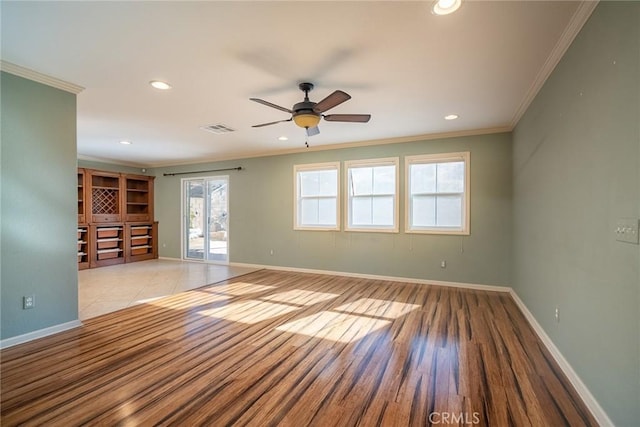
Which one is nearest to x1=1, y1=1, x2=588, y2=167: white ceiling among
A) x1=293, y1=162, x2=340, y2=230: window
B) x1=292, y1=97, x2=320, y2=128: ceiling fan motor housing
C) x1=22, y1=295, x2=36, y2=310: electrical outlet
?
x1=292, y1=97, x2=320, y2=128: ceiling fan motor housing

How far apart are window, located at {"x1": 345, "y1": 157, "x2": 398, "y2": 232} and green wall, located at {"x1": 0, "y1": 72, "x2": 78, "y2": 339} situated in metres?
4.22

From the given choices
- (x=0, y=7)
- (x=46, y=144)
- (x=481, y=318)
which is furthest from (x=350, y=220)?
(x=0, y=7)

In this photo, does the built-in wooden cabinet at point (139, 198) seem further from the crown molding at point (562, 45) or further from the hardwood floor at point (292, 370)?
the crown molding at point (562, 45)

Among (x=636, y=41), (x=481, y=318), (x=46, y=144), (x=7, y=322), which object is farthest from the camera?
(x=481, y=318)

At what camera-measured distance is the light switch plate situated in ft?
4.63

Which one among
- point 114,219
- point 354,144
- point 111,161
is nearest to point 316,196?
point 354,144

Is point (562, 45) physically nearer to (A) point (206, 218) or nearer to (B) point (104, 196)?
(A) point (206, 218)

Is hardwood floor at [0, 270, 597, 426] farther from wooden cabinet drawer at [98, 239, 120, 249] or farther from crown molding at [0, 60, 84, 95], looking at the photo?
wooden cabinet drawer at [98, 239, 120, 249]

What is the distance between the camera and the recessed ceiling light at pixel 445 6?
1.77 m

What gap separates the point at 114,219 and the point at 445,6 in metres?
8.02

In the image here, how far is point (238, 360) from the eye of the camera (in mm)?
2447

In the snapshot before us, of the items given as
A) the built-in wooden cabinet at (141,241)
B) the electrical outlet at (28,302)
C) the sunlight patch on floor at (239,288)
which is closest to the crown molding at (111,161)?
the built-in wooden cabinet at (141,241)

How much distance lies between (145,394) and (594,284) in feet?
10.2

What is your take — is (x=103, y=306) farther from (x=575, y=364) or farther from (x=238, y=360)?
(x=575, y=364)
